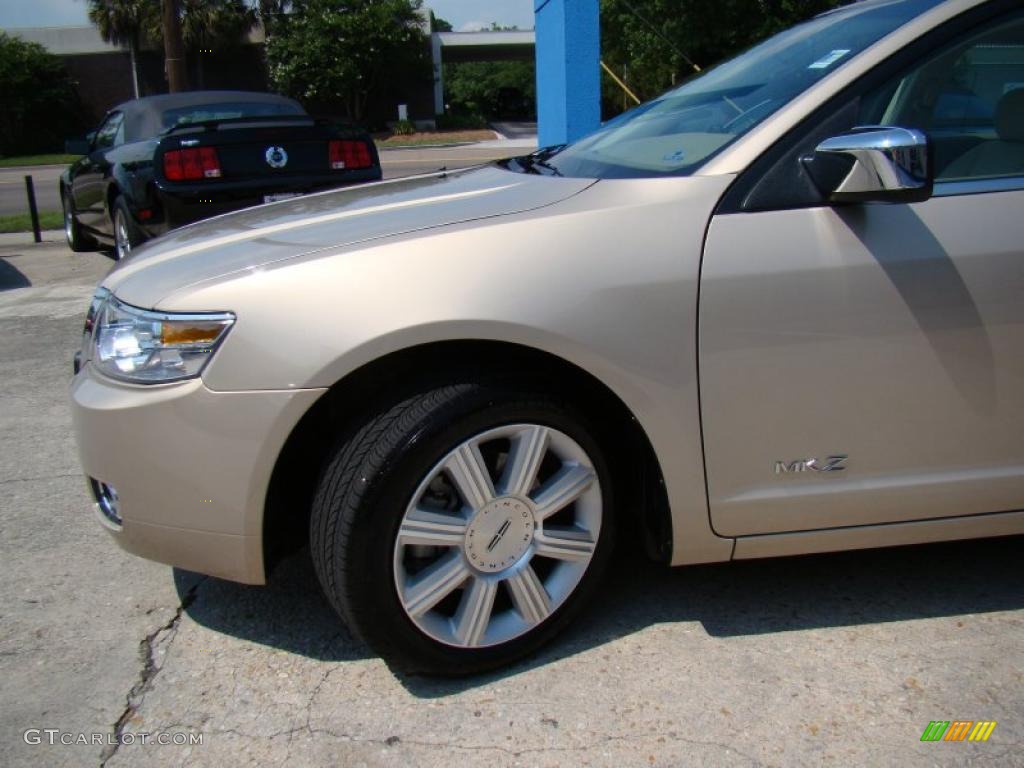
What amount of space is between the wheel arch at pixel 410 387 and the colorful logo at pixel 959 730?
29.2 inches

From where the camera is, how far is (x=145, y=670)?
258 cm

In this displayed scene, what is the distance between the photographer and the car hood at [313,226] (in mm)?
2395

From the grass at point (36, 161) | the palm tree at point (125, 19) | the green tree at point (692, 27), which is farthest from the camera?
the palm tree at point (125, 19)

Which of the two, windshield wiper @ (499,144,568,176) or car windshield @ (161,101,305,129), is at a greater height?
car windshield @ (161,101,305,129)

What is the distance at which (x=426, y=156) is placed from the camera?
2708 centimetres

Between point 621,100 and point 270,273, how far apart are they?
26851 mm

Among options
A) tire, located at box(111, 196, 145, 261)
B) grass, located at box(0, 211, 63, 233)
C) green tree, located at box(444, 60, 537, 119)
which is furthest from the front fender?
green tree, located at box(444, 60, 537, 119)

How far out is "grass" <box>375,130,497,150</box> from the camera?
32.6 metres

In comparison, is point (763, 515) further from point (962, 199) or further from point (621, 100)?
point (621, 100)

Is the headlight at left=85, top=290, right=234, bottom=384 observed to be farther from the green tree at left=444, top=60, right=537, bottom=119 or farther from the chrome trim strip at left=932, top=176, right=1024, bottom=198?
the green tree at left=444, top=60, right=537, bottom=119

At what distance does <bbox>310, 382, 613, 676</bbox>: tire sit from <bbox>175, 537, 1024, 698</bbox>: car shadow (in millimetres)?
152

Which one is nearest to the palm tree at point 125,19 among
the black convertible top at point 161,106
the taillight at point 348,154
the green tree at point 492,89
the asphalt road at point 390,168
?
the asphalt road at point 390,168

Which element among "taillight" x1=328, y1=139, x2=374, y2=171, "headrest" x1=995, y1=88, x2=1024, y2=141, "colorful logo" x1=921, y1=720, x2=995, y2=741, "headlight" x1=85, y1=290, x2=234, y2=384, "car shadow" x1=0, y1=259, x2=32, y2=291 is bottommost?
"colorful logo" x1=921, y1=720, x2=995, y2=741

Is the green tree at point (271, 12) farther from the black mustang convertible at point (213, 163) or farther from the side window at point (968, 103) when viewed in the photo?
the side window at point (968, 103)
